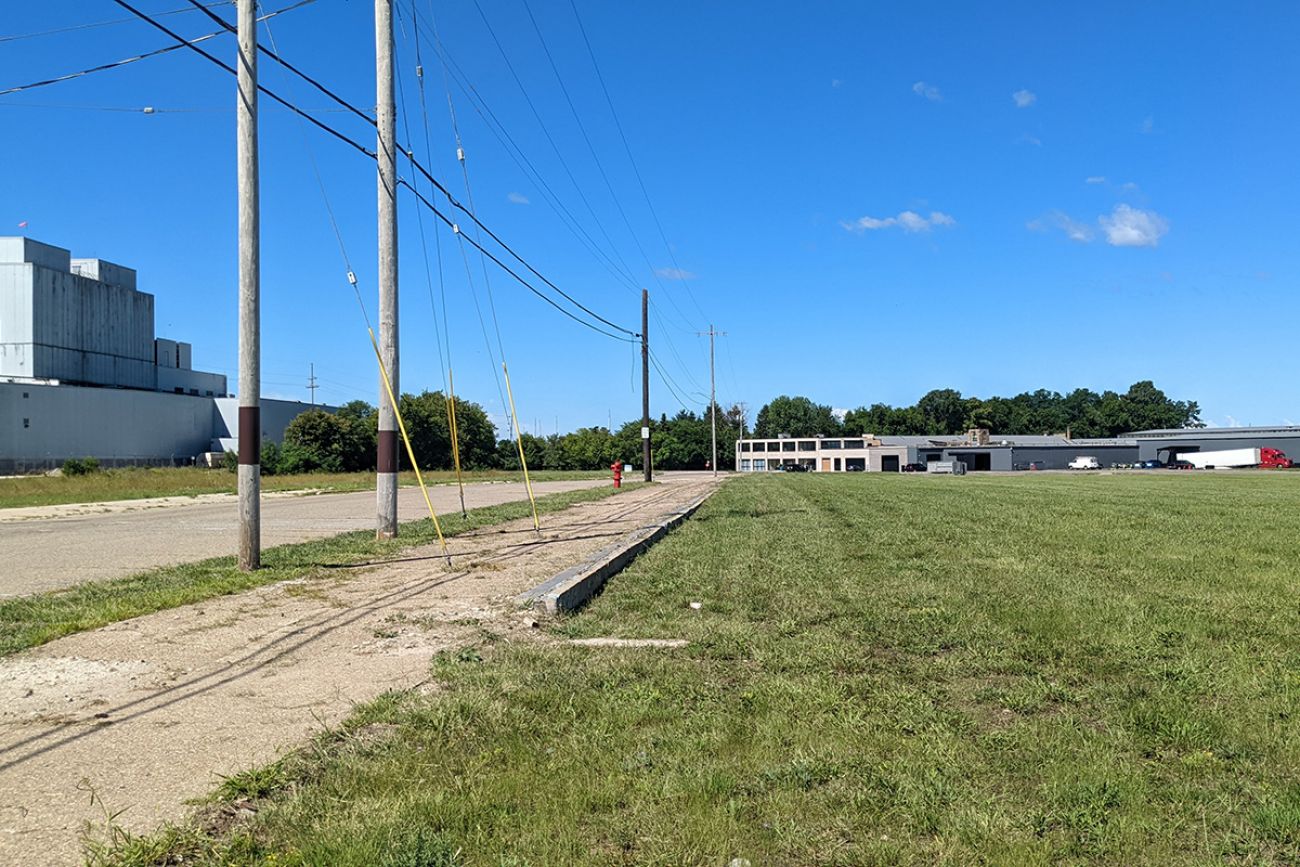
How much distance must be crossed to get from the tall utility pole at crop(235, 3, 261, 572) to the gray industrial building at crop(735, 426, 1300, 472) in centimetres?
11498

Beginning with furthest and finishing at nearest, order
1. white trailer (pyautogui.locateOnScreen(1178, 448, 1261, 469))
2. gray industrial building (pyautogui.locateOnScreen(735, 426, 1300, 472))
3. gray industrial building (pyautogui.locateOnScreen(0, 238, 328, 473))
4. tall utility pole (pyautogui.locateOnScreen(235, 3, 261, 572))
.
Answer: gray industrial building (pyautogui.locateOnScreen(735, 426, 1300, 472)) < white trailer (pyautogui.locateOnScreen(1178, 448, 1261, 469)) < gray industrial building (pyautogui.locateOnScreen(0, 238, 328, 473)) < tall utility pole (pyautogui.locateOnScreen(235, 3, 261, 572))

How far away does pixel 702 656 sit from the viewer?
6973 millimetres

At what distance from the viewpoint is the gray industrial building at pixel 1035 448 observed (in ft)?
380

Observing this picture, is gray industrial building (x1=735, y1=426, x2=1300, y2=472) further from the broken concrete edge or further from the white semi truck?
the broken concrete edge

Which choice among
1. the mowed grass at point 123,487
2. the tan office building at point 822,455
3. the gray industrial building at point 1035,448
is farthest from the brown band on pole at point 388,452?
the gray industrial building at point 1035,448

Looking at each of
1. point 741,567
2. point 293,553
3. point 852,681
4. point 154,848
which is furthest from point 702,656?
point 293,553

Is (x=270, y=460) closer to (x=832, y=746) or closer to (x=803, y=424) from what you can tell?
(x=832, y=746)

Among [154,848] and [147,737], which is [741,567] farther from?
[154,848]

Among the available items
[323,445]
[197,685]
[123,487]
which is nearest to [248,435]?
[197,685]

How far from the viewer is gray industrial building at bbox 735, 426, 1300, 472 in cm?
11591

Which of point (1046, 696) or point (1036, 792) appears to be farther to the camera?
point (1046, 696)

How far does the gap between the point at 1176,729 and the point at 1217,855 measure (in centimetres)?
154

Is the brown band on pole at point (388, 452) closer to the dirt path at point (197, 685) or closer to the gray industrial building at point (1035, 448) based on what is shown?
the dirt path at point (197, 685)

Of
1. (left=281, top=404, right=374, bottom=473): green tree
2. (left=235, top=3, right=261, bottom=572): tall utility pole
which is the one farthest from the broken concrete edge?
(left=281, top=404, right=374, bottom=473): green tree
